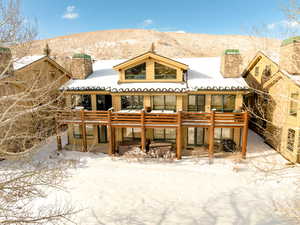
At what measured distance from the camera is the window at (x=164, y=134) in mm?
15672

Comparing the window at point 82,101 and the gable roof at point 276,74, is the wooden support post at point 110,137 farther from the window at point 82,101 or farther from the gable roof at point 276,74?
the gable roof at point 276,74

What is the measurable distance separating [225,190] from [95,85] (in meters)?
12.5

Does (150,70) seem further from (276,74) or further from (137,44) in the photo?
(137,44)

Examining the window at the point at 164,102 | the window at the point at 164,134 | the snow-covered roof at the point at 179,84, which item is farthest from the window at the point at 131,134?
the snow-covered roof at the point at 179,84

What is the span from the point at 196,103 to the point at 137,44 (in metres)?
66.9

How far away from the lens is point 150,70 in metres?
15.1

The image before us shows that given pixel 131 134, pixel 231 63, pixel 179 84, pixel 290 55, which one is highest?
pixel 290 55

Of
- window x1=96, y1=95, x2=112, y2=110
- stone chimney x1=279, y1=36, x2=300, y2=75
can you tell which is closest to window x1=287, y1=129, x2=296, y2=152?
stone chimney x1=279, y1=36, x2=300, y2=75

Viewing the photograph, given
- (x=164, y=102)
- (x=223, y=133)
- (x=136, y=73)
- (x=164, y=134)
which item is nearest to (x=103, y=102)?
(x=136, y=73)

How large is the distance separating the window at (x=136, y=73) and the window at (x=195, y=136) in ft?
20.2

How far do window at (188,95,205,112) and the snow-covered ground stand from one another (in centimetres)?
421

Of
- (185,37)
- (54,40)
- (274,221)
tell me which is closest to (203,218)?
(274,221)

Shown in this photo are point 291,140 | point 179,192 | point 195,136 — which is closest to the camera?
point 179,192

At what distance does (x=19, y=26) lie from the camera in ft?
18.3
